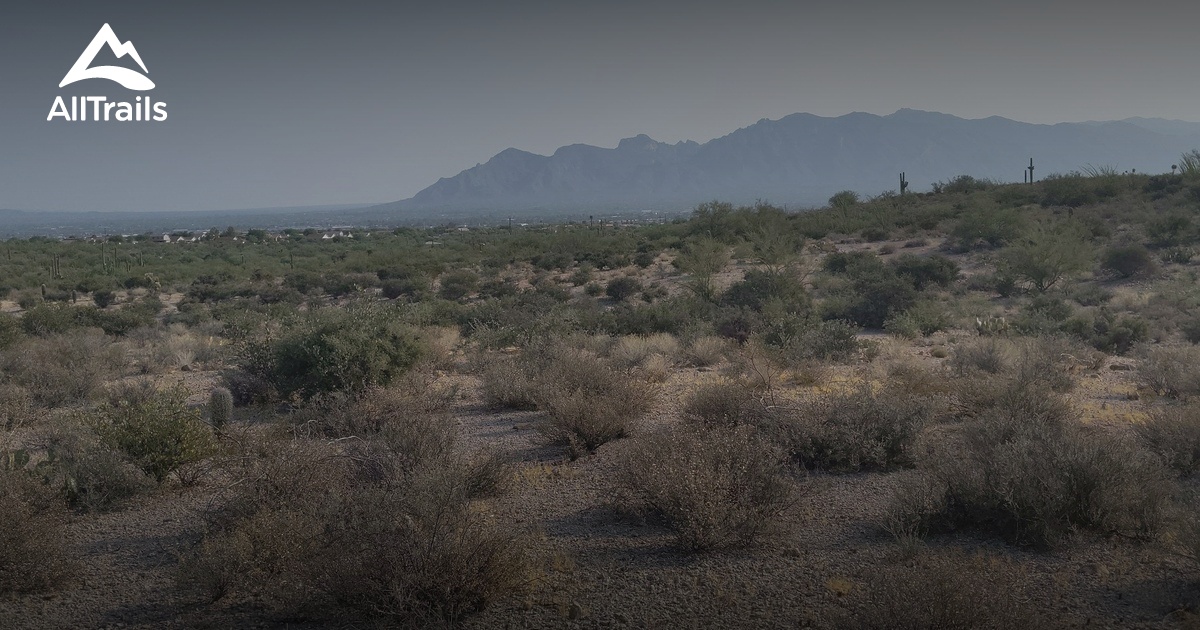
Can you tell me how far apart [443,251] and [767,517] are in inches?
1649

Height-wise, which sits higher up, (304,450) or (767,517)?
(304,450)

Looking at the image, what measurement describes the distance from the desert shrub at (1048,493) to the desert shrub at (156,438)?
6665 millimetres

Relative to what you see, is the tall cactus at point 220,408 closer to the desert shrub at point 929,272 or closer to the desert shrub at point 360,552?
the desert shrub at point 360,552

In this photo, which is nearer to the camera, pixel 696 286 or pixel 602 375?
pixel 602 375

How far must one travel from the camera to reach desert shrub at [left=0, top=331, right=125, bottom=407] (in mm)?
12773

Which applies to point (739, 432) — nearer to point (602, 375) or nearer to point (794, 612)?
point (794, 612)

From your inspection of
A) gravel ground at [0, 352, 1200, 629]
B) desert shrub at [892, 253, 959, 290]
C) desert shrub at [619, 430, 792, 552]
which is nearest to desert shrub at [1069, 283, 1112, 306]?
desert shrub at [892, 253, 959, 290]

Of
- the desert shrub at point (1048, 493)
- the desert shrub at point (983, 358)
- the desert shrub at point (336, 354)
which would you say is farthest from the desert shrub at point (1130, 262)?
the desert shrub at point (336, 354)

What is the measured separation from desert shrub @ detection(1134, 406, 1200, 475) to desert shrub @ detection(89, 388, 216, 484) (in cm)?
928

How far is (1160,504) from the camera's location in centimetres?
689

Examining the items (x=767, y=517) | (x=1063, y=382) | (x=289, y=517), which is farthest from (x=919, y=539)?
(x=1063, y=382)

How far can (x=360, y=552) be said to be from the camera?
577 cm

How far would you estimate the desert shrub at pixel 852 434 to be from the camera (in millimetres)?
8898

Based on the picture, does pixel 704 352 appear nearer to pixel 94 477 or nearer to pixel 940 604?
pixel 94 477
